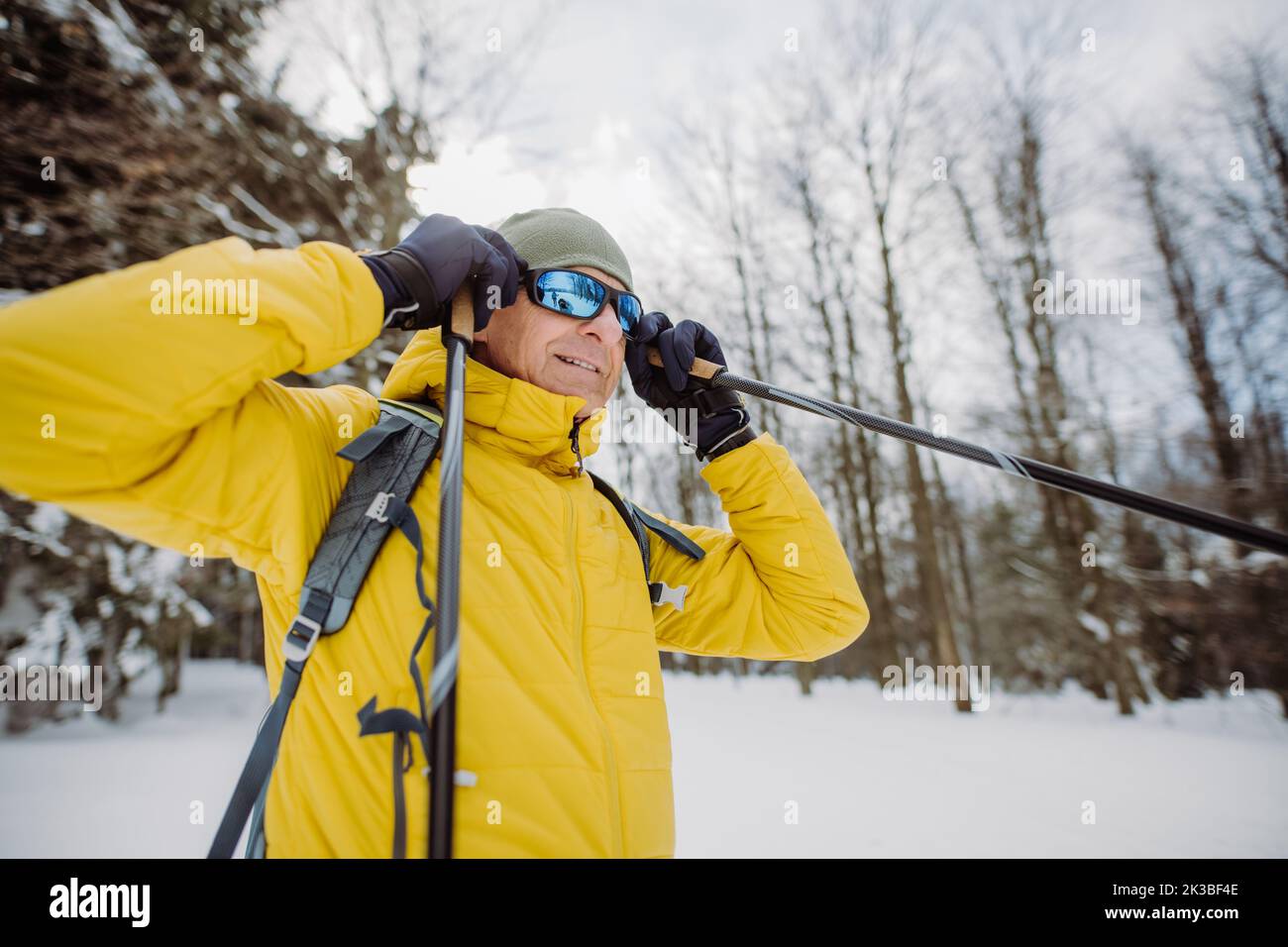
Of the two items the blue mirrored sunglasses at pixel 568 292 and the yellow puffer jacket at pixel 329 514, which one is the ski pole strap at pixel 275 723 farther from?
the blue mirrored sunglasses at pixel 568 292

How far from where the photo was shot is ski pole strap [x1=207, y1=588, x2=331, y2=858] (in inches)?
45.7

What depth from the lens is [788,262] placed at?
13.3 metres

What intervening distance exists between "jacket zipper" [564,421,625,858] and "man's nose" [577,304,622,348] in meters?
0.55

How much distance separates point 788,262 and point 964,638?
18131 mm

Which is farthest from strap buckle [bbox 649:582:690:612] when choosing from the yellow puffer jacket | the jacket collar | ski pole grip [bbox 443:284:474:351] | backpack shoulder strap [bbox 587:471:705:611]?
ski pole grip [bbox 443:284:474:351]

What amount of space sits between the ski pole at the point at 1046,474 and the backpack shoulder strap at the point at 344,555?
1.04 meters

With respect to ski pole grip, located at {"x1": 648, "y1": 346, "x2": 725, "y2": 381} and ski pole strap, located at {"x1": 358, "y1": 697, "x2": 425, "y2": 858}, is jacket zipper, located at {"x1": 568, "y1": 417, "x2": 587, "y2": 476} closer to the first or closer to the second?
ski pole grip, located at {"x1": 648, "y1": 346, "x2": 725, "y2": 381}

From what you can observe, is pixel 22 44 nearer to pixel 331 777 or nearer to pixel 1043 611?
pixel 331 777

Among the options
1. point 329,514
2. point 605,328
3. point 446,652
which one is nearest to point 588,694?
point 446,652

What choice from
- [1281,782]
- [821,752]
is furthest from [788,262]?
[1281,782]

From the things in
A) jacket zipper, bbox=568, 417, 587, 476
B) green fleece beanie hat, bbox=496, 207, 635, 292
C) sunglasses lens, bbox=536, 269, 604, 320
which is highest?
green fleece beanie hat, bbox=496, 207, 635, 292

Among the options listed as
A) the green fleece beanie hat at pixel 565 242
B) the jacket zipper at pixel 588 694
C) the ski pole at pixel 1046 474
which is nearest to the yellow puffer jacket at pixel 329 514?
the jacket zipper at pixel 588 694

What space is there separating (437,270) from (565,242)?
70 cm

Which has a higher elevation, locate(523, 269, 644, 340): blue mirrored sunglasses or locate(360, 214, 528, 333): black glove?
locate(523, 269, 644, 340): blue mirrored sunglasses
